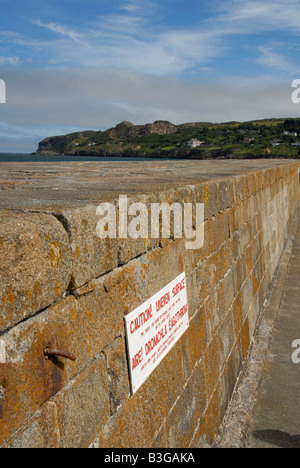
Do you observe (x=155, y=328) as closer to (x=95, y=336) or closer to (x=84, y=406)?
(x=95, y=336)

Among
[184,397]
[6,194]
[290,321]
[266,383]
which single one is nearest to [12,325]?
[6,194]

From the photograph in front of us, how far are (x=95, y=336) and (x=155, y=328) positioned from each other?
733 millimetres

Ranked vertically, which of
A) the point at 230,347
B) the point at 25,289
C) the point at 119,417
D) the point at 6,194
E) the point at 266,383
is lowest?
the point at 266,383

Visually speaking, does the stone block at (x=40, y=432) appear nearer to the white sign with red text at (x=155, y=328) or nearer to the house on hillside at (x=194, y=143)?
the white sign with red text at (x=155, y=328)

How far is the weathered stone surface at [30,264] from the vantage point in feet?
5.02

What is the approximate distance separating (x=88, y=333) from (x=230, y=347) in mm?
3100

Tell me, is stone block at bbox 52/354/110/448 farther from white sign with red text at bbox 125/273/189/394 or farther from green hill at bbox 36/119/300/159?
green hill at bbox 36/119/300/159

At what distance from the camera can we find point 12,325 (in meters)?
1.57

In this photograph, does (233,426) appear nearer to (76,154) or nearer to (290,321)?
(290,321)

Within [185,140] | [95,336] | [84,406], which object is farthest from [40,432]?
[185,140]

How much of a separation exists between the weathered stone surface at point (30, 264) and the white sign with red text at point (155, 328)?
0.75 m

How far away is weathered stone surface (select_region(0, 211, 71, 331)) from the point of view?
1531mm

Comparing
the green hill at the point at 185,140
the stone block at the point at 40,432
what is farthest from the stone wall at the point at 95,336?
the green hill at the point at 185,140
